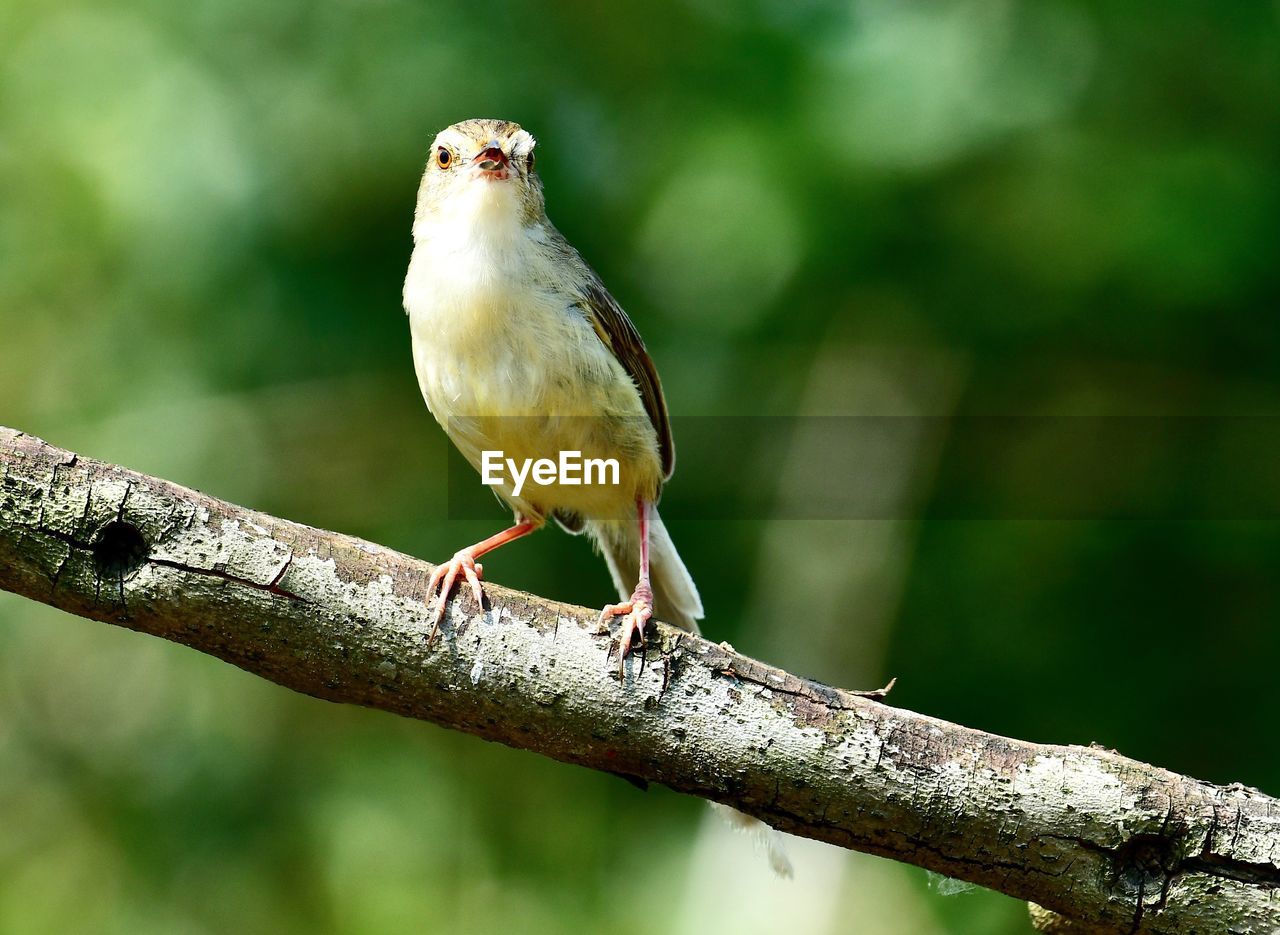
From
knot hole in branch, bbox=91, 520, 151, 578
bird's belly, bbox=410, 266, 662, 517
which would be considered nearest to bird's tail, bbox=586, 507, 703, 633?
bird's belly, bbox=410, 266, 662, 517

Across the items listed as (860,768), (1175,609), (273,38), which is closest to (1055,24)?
(1175,609)

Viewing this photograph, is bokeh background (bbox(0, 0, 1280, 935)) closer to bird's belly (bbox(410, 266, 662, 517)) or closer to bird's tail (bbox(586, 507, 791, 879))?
bird's tail (bbox(586, 507, 791, 879))

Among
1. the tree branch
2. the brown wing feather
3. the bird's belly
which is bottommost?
the tree branch

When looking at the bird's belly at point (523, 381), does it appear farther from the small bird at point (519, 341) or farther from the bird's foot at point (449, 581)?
the bird's foot at point (449, 581)

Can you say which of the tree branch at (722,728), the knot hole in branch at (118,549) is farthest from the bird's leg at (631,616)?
the knot hole in branch at (118,549)

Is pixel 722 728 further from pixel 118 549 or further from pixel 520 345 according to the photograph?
pixel 520 345

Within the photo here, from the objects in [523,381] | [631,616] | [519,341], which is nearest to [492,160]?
[519,341]
